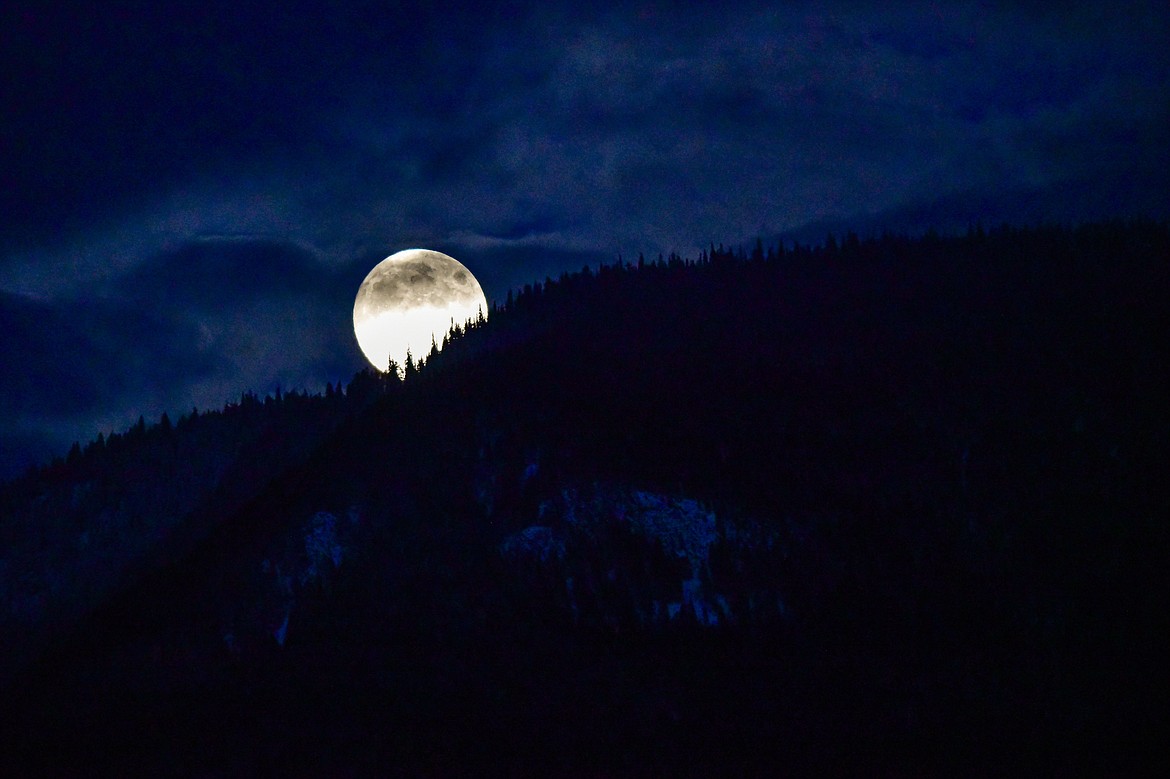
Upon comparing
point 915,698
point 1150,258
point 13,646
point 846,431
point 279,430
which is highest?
point 1150,258

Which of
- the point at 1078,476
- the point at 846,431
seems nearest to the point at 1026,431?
the point at 1078,476

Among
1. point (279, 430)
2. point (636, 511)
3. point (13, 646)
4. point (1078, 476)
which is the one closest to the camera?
point (636, 511)

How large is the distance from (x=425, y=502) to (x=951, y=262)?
232 feet

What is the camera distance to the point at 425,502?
97625 mm

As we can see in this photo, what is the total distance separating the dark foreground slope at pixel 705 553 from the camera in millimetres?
69000

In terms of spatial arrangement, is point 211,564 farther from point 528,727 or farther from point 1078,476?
point 1078,476

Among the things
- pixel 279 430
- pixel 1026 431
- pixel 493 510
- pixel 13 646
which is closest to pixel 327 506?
pixel 493 510

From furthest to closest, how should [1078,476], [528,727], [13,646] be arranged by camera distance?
[13,646] → [1078,476] → [528,727]

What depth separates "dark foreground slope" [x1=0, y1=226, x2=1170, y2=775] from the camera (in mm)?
69000

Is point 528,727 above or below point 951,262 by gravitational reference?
below

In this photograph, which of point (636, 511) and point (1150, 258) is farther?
point (1150, 258)

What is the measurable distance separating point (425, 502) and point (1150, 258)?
90.4m

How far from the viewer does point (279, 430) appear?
124 metres

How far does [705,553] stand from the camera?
8725 cm
